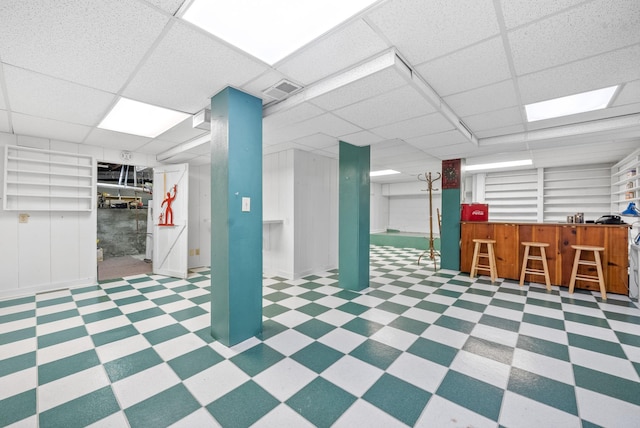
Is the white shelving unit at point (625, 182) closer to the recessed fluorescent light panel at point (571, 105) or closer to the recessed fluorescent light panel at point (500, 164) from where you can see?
the recessed fluorescent light panel at point (500, 164)

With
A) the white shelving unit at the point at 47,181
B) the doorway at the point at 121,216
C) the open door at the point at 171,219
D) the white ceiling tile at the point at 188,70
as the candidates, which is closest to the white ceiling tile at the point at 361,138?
the white ceiling tile at the point at 188,70

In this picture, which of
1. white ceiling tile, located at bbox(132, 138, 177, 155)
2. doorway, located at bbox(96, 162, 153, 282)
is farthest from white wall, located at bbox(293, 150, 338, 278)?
doorway, located at bbox(96, 162, 153, 282)

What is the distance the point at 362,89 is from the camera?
2445mm

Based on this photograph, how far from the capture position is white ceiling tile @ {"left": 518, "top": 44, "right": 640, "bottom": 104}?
7.09 feet

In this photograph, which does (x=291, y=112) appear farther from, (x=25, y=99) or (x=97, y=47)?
(x=25, y=99)

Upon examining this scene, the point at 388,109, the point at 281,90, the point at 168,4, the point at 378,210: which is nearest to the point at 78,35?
the point at 168,4

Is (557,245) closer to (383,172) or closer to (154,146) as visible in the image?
(383,172)

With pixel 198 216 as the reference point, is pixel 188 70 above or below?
above

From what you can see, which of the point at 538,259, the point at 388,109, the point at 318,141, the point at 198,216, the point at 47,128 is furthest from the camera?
the point at 198,216

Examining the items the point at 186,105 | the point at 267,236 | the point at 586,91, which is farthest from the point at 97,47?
the point at 586,91

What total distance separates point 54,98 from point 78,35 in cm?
153

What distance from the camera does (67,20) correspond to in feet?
5.49

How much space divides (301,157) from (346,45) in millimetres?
3291

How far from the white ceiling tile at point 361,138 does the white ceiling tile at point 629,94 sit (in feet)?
8.42
